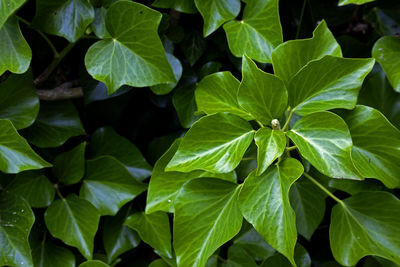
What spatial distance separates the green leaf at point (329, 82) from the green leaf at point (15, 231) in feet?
1.73

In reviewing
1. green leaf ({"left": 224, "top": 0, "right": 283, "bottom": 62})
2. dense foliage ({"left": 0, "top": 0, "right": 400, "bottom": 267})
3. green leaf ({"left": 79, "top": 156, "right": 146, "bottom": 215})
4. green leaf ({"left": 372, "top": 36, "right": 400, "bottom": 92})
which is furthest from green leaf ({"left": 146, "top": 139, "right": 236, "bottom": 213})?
green leaf ({"left": 372, "top": 36, "right": 400, "bottom": 92})

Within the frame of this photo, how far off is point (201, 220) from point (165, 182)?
0.34 feet

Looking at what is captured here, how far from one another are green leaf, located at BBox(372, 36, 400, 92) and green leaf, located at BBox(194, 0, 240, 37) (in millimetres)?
271

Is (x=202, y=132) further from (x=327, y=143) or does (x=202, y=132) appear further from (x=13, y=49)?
(x=13, y=49)

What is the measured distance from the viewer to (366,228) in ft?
2.35

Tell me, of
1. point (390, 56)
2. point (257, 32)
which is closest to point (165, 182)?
point (257, 32)

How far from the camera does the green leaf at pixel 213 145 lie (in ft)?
2.10

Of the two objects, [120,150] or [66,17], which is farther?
[120,150]

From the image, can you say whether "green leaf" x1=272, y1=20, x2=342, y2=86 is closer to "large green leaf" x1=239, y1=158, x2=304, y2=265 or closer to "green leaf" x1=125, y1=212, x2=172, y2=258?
"large green leaf" x1=239, y1=158, x2=304, y2=265

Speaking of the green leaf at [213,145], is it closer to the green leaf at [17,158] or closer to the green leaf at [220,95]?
the green leaf at [220,95]

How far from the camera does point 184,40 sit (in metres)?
0.90

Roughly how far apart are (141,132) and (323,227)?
483 mm

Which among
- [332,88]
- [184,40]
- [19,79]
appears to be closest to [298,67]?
[332,88]

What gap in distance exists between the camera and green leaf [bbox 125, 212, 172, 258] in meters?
0.84
